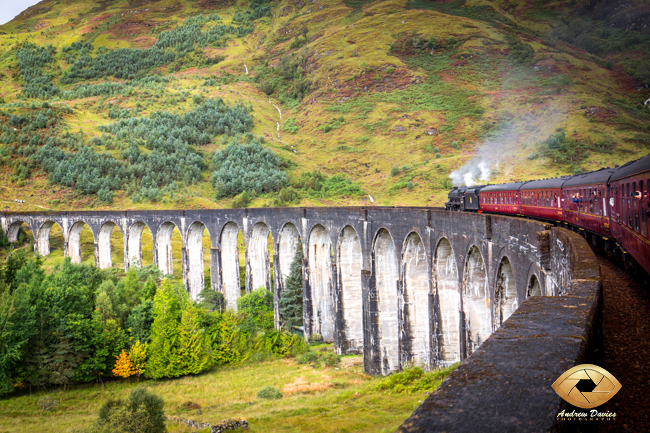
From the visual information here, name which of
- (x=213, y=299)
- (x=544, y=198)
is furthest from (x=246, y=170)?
(x=544, y=198)

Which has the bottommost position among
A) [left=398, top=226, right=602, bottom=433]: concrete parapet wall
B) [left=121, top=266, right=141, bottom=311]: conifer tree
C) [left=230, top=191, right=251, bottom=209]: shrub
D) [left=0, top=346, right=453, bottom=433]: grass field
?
[left=0, top=346, right=453, bottom=433]: grass field

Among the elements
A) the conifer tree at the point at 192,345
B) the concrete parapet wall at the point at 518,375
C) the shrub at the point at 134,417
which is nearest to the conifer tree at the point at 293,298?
the conifer tree at the point at 192,345

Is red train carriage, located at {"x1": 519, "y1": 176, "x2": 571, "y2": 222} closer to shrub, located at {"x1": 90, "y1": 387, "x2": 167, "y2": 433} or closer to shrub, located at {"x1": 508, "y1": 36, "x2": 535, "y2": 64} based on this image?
shrub, located at {"x1": 90, "y1": 387, "x2": 167, "y2": 433}

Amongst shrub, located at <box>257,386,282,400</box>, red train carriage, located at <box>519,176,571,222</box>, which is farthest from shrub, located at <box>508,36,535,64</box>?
shrub, located at <box>257,386,282,400</box>

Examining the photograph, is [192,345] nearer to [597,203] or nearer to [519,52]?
[597,203]

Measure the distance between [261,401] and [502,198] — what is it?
1650 centimetres

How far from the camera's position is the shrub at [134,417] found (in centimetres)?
1944

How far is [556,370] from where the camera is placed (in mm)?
2904

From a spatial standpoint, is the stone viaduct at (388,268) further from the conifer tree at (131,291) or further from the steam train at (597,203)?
the conifer tree at (131,291)

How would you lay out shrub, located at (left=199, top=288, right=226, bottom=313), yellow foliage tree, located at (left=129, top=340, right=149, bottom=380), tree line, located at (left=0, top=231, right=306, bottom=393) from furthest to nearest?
shrub, located at (left=199, top=288, right=226, bottom=313) < yellow foliage tree, located at (left=129, top=340, right=149, bottom=380) < tree line, located at (left=0, top=231, right=306, bottom=393)

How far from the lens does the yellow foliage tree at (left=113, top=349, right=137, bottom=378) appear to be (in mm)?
31969

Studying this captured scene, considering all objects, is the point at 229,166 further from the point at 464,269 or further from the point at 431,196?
the point at 464,269

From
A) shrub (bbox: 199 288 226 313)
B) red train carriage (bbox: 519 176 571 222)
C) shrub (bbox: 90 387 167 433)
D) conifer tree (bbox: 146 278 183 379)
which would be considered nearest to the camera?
red train carriage (bbox: 519 176 571 222)

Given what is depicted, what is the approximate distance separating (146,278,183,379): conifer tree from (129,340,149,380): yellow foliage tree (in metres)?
0.75
